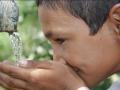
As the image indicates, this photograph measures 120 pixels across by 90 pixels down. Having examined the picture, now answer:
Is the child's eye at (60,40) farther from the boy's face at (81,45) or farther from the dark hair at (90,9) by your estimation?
the dark hair at (90,9)

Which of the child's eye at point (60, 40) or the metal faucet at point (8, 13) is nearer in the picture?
the metal faucet at point (8, 13)

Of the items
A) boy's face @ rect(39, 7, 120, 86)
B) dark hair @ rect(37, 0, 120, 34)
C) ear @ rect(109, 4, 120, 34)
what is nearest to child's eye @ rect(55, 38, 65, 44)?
boy's face @ rect(39, 7, 120, 86)

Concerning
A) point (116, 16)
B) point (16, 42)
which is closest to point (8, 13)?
point (16, 42)

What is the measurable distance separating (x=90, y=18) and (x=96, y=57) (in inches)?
6.7

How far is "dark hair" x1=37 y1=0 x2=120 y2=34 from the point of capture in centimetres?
234

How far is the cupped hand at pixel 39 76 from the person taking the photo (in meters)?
2.25

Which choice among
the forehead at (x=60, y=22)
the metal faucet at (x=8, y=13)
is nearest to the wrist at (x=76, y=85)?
the forehead at (x=60, y=22)

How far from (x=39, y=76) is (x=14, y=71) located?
118 mm

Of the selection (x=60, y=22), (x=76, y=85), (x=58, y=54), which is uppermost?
(x=60, y=22)

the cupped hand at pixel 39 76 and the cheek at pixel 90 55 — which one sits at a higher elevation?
the cheek at pixel 90 55

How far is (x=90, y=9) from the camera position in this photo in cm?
236

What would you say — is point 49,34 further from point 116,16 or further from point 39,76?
point 116,16

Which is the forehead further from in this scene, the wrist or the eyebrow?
the wrist

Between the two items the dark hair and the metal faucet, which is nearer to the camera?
the metal faucet
